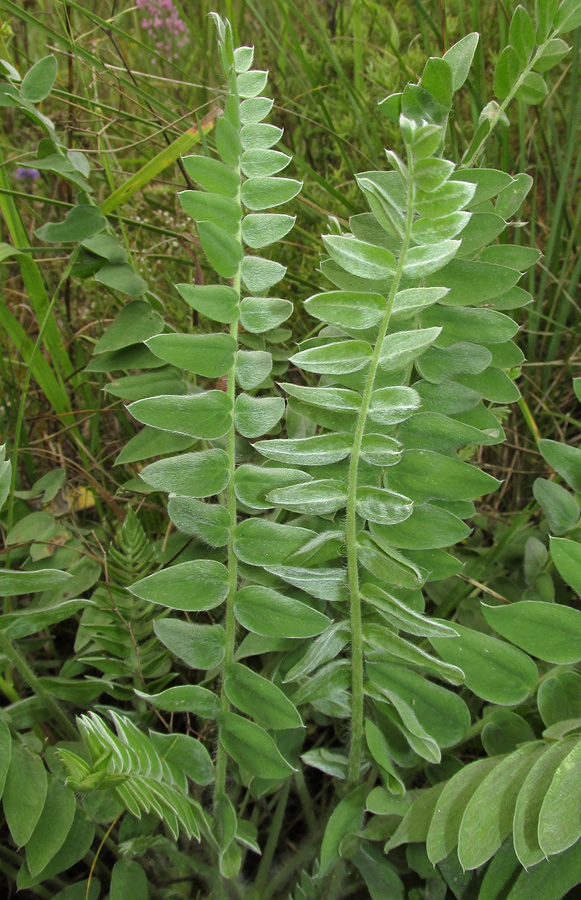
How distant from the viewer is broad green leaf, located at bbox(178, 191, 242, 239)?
0.76 metres

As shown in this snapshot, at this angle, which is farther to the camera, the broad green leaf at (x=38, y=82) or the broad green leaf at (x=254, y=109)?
the broad green leaf at (x=38, y=82)

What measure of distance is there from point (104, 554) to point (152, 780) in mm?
423

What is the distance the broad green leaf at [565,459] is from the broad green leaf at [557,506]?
1.4 inches

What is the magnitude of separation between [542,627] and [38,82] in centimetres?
95

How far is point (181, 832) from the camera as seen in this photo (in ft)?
3.25

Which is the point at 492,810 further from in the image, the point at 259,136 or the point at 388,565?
the point at 259,136

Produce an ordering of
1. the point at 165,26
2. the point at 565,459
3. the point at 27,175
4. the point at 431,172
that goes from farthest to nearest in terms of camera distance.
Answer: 1. the point at 165,26
2. the point at 27,175
3. the point at 565,459
4. the point at 431,172

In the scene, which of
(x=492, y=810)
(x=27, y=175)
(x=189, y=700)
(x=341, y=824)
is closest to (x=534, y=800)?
(x=492, y=810)

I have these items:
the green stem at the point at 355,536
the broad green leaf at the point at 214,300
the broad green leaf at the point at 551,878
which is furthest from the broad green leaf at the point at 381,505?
the broad green leaf at the point at 551,878

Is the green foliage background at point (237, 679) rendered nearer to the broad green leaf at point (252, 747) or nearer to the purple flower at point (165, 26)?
the broad green leaf at point (252, 747)

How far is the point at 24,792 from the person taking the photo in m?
0.80

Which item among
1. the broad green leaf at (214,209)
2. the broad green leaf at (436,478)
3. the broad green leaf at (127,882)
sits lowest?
the broad green leaf at (127,882)

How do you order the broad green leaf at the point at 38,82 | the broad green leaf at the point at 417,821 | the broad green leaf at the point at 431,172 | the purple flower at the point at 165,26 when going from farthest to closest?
1. the purple flower at the point at 165,26
2. the broad green leaf at the point at 38,82
3. the broad green leaf at the point at 417,821
4. the broad green leaf at the point at 431,172

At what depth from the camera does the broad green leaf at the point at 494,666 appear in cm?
79
